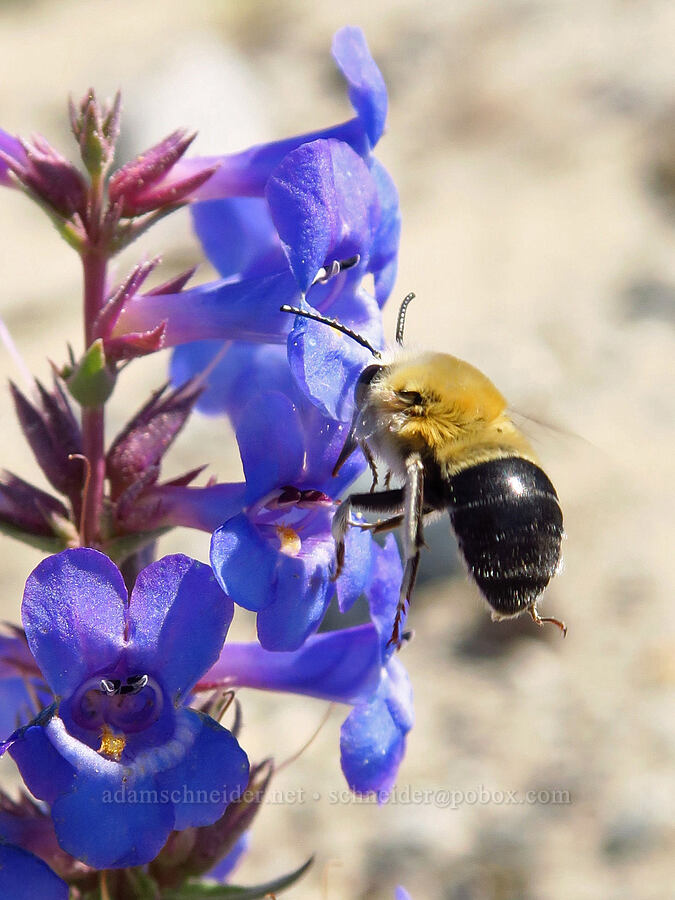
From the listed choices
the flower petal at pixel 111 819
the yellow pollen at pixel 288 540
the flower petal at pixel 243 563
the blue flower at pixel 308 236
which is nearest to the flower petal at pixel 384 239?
the blue flower at pixel 308 236

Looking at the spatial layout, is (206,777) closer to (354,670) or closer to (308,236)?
(354,670)

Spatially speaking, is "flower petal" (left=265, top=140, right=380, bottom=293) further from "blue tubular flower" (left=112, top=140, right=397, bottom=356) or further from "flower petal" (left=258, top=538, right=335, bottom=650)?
"flower petal" (left=258, top=538, right=335, bottom=650)

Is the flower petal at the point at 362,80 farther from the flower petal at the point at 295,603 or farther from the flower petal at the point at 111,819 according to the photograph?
the flower petal at the point at 111,819

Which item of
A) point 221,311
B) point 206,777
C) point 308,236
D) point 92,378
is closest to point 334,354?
point 308,236

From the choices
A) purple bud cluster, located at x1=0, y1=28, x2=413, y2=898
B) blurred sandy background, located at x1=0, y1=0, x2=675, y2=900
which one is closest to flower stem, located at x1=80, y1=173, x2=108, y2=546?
purple bud cluster, located at x1=0, y1=28, x2=413, y2=898

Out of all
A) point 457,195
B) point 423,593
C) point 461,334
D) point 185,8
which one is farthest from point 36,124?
point 423,593
